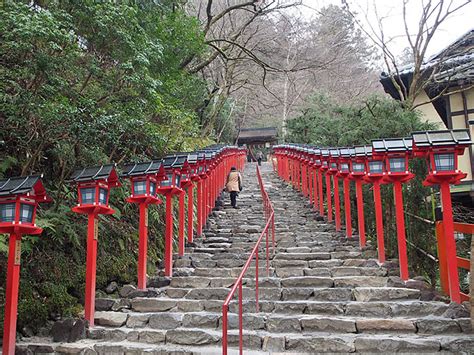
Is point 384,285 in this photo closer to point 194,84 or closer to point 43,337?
point 43,337

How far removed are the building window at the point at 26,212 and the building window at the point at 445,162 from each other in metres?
5.83

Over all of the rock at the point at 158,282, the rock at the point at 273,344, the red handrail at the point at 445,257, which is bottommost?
the rock at the point at 273,344

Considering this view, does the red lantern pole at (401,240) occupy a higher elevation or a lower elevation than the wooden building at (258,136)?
lower

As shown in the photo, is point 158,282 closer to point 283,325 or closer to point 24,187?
point 283,325

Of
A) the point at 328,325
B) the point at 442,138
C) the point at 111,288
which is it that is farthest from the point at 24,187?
the point at 442,138

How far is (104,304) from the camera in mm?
6203

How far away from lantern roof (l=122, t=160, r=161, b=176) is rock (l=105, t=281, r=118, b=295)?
6.18 feet

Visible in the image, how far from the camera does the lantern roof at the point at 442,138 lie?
242 inches

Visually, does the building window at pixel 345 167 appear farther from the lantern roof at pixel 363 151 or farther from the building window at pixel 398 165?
the building window at pixel 398 165

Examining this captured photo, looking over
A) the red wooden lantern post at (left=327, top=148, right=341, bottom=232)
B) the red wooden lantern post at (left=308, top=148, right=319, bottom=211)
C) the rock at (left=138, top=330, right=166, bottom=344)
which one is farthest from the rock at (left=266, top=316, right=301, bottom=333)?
the red wooden lantern post at (left=308, top=148, right=319, bottom=211)

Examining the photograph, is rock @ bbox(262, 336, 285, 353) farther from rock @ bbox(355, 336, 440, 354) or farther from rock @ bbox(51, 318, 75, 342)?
rock @ bbox(51, 318, 75, 342)

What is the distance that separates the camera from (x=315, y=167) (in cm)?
1178

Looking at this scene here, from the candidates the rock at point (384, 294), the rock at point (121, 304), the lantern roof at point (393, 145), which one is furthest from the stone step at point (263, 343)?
the lantern roof at point (393, 145)

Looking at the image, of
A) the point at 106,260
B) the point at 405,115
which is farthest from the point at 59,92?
the point at 405,115
